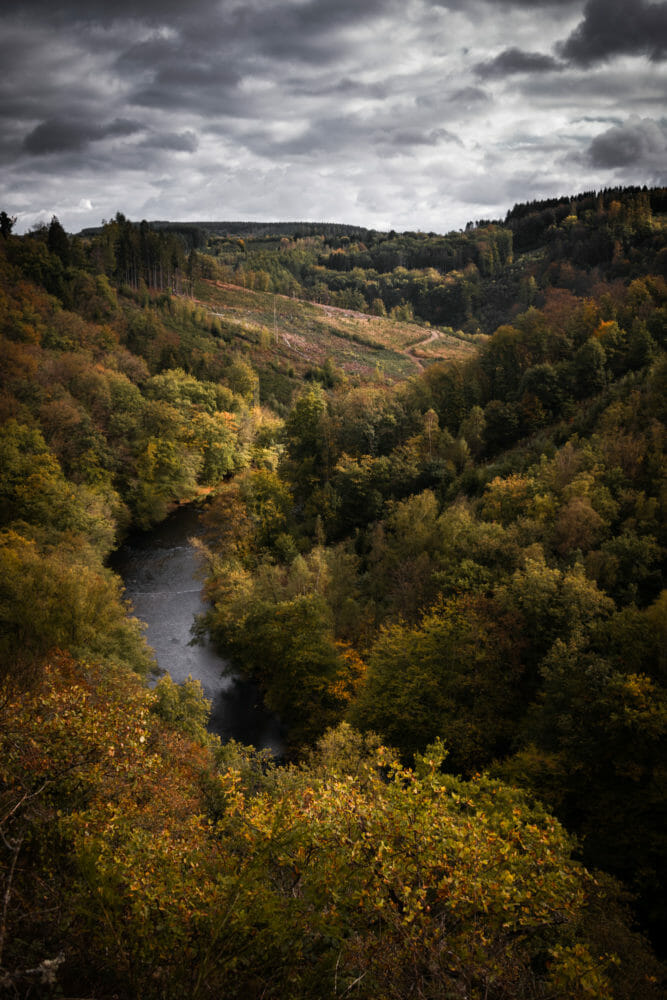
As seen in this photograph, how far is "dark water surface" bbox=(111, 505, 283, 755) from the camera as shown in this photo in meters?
34.4

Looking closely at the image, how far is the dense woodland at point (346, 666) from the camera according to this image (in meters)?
8.72

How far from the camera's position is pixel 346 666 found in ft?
108

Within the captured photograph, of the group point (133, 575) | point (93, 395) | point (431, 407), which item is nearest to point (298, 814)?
point (133, 575)

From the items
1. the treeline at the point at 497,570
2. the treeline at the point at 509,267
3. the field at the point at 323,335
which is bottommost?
the treeline at the point at 497,570

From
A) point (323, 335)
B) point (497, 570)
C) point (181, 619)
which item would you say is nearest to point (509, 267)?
point (323, 335)

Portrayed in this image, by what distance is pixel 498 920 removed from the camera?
371 inches

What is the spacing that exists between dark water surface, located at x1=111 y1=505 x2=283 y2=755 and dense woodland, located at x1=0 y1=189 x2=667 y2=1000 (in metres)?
1.87

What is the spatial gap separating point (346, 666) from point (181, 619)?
16.5 m

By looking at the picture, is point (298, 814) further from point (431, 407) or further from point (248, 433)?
point (248, 433)

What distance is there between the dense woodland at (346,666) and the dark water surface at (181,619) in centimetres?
187

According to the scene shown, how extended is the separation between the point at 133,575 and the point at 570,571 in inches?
1435

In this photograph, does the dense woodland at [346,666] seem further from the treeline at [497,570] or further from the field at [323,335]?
the field at [323,335]

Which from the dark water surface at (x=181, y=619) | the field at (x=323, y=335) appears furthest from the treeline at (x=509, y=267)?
the dark water surface at (x=181, y=619)

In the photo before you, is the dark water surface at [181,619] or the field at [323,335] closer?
the dark water surface at [181,619]
